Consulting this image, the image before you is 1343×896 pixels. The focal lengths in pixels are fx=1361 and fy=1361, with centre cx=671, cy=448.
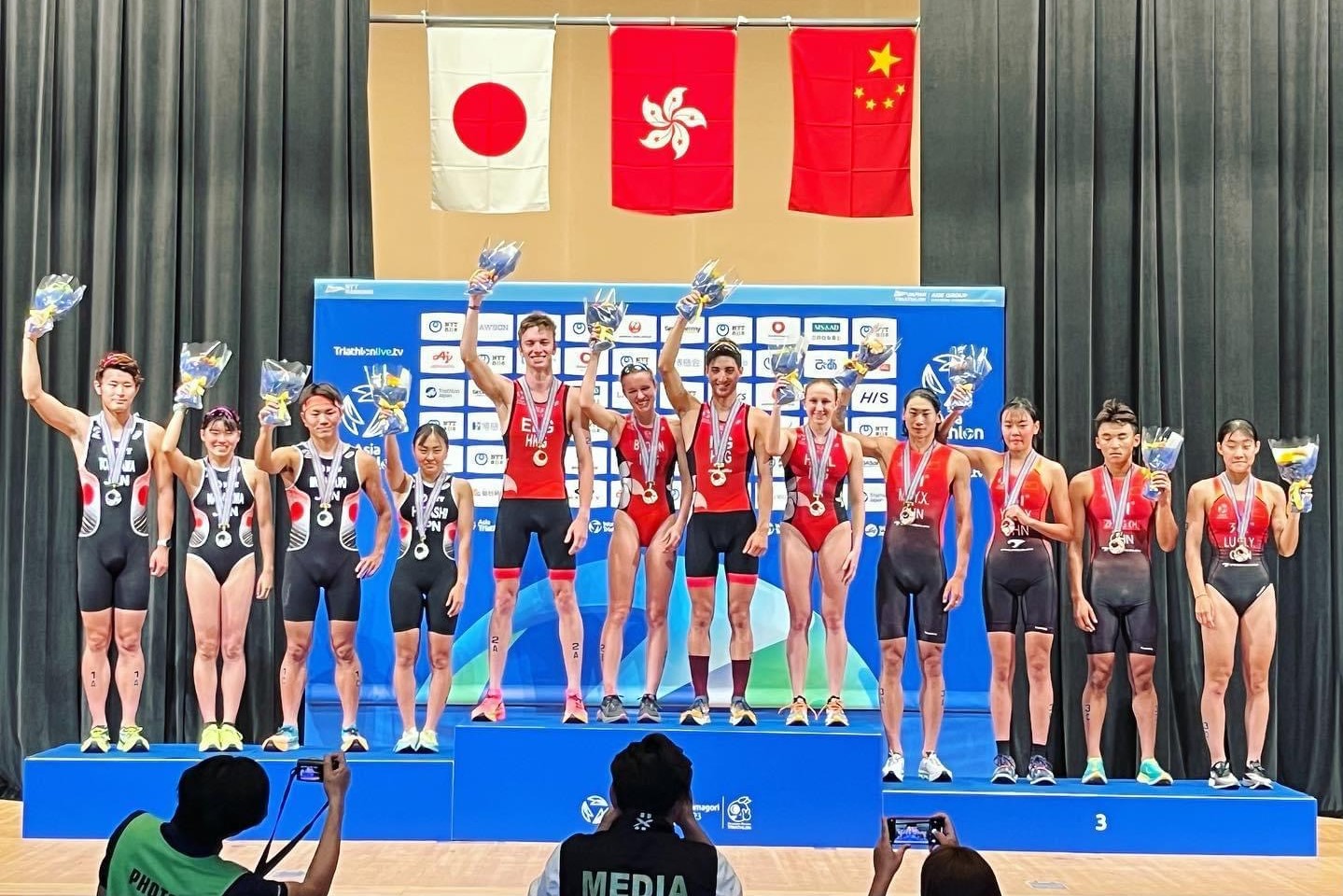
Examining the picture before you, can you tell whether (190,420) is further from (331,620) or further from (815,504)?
(815,504)

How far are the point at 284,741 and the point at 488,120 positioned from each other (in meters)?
3.26

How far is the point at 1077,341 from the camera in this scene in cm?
739

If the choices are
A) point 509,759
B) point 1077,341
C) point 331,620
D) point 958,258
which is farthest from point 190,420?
point 1077,341

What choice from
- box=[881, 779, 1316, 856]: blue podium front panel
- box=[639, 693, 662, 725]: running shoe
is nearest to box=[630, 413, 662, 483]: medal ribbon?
box=[639, 693, 662, 725]: running shoe

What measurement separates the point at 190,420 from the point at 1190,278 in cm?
549

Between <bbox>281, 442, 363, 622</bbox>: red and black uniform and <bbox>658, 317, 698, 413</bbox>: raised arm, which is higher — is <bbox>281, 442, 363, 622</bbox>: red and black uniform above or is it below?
below

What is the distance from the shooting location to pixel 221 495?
631 cm

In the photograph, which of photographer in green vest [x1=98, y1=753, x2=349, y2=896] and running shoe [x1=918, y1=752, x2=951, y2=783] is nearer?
photographer in green vest [x1=98, y1=753, x2=349, y2=896]

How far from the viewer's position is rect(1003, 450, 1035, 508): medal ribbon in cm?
637

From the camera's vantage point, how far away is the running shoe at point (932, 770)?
625cm

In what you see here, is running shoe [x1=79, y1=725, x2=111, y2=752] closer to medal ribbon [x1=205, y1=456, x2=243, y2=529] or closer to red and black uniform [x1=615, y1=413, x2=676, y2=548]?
medal ribbon [x1=205, y1=456, x2=243, y2=529]

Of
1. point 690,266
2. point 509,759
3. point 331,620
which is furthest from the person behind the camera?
point 690,266

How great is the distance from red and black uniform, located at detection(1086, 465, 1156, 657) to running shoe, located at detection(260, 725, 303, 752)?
3.74 metres

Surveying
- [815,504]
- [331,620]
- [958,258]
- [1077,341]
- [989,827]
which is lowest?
[989,827]
